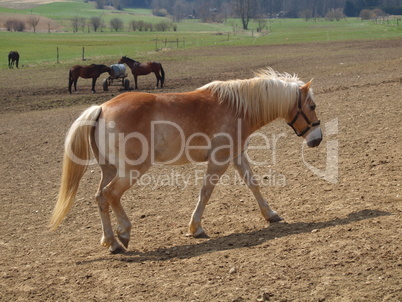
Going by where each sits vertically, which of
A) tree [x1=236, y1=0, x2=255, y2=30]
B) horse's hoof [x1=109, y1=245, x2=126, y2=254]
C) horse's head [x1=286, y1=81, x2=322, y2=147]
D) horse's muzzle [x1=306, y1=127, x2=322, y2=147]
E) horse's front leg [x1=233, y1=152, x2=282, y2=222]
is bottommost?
horse's hoof [x1=109, y1=245, x2=126, y2=254]

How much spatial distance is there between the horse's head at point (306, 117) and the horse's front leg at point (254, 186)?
2.71 feet

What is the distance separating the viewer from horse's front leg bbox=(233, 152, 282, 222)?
6625 mm

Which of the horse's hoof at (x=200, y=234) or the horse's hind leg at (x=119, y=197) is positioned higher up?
the horse's hind leg at (x=119, y=197)

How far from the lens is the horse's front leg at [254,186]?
6.62 m

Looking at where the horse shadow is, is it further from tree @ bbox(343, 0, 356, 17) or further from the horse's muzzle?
tree @ bbox(343, 0, 356, 17)

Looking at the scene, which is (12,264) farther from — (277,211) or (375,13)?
(375,13)

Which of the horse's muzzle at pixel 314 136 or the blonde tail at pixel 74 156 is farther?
the horse's muzzle at pixel 314 136

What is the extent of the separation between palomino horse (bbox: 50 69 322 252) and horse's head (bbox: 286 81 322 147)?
0.5 inches

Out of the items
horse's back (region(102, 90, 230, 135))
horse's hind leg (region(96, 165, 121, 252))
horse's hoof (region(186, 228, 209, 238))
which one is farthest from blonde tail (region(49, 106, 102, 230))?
horse's hoof (region(186, 228, 209, 238))

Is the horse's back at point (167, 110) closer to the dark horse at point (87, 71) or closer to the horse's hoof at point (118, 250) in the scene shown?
the horse's hoof at point (118, 250)

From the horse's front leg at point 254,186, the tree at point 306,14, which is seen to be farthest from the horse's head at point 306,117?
the tree at point 306,14

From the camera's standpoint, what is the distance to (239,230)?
645 cm

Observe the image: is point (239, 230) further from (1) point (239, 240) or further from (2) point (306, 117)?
(2) point (306, 117)

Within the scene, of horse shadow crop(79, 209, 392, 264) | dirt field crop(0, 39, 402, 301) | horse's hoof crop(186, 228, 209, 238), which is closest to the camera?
dirt field crop(0, 39, 402, 301)
